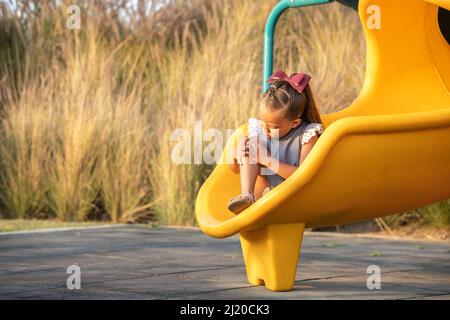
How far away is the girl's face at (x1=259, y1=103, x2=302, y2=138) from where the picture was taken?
4.27 m

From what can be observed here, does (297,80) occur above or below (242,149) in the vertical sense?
above

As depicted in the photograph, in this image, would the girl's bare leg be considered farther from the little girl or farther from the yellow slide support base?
the yellow slide support base

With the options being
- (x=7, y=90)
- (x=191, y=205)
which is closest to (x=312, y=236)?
(x=191, y=205)

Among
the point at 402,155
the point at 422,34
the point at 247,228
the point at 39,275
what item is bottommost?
the point at 39,275

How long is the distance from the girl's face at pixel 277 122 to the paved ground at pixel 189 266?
2.18ft

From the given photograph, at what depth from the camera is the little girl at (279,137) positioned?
13.8 feet

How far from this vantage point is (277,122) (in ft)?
14.0

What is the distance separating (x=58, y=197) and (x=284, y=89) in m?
3.71

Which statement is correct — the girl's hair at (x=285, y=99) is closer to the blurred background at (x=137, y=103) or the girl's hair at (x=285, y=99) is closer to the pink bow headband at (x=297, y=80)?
the pink bow headband at (x=297, y=80)

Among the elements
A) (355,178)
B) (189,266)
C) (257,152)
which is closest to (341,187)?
(355,178)

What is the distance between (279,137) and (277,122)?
0.07m

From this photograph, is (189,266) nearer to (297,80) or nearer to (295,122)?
(295,122)
